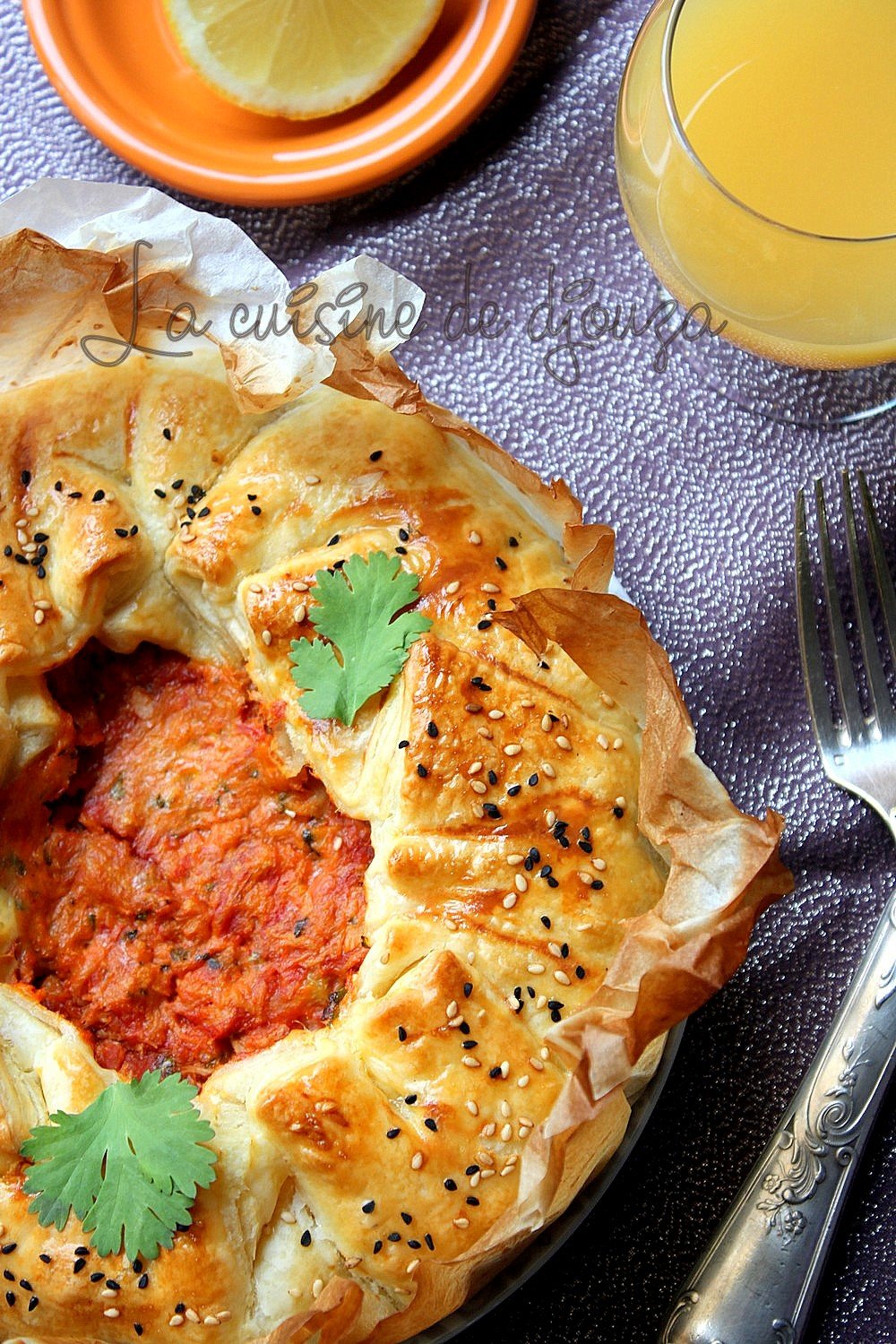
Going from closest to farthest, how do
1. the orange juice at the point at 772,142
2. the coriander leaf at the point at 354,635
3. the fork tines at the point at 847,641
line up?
the coriander leaf at the point at 354,635, the orange juice at the point at 772,142, the fork tines at the point at 847,641

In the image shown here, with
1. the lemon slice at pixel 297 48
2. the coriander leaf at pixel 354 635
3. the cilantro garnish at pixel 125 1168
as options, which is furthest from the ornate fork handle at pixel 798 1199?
the lemon slice at pixel 297 48

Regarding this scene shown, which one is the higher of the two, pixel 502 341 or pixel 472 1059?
pixel 502 341

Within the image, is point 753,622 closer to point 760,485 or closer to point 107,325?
point 760,485

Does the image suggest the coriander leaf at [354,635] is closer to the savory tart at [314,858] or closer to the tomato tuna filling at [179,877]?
the savory tart at [314,858]

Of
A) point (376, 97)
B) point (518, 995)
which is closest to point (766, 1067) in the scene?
point (518, 995)

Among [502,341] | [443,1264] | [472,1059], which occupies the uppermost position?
[502,341]

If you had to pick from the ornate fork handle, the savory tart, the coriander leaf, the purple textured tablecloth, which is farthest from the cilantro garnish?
the ornate fork handle

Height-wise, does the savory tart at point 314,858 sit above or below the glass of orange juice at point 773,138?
below
